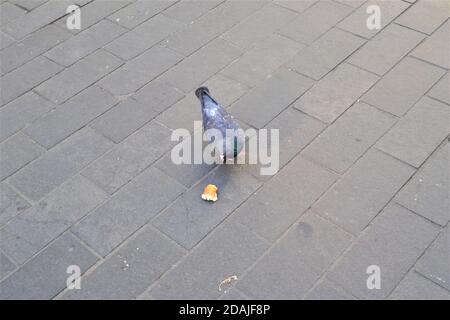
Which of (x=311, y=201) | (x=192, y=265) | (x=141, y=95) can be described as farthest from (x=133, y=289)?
(x=141, y=95)

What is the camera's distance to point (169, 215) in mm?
3562

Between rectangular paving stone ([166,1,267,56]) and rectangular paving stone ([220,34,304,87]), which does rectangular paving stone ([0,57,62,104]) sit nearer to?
rectangular paving stone ([166,1,267,56])

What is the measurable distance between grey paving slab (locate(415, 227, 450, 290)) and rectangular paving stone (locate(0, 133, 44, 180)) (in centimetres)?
308

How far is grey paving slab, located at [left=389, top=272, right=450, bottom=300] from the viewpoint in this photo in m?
3.07

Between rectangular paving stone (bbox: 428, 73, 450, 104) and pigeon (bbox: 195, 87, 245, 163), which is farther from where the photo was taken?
rectangular paving stone (bbox: 428, 73, 450, 104)

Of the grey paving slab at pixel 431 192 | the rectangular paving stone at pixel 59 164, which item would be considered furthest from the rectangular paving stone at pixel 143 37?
the grey paving slab at pixel 431 192

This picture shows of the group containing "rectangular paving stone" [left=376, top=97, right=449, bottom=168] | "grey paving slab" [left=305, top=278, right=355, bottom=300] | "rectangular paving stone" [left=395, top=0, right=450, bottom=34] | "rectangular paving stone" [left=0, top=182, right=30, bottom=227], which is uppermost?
"rectangular paving stone" [left=395, top=0, right=450, bottom=34]

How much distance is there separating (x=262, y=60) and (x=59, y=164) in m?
2.15

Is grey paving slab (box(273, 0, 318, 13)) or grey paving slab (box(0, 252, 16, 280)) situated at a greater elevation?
grey paving slab (box(273, 0, 318, 13))

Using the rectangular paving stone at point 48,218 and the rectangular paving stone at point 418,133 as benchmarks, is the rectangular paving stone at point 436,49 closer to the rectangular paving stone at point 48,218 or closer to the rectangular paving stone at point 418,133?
the rectangular paving stone at point 418,133

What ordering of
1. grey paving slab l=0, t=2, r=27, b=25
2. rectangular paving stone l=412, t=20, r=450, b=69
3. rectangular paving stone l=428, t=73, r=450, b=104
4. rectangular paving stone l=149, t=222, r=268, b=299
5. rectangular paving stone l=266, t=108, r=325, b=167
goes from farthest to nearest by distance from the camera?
grey paving slab l=0, t=2, r=27, b=25 < rectangular paving stone l=412, t=20, r=450, b=69 < rectangular paving stone l=428, t=73, r=450, b=104 < rectangular paving stone l=266, t=108, r=325, b=167 < rectangular paving stone l=149, t=222, r=268, b=299

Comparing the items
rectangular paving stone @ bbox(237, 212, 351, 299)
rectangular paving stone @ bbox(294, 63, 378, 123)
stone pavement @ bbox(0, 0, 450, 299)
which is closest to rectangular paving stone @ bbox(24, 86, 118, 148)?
stone pavement @ bbox(0, 0, 450, 299)

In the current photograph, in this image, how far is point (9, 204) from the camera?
12.1 ft

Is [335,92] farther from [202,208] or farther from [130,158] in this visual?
[130,158]
